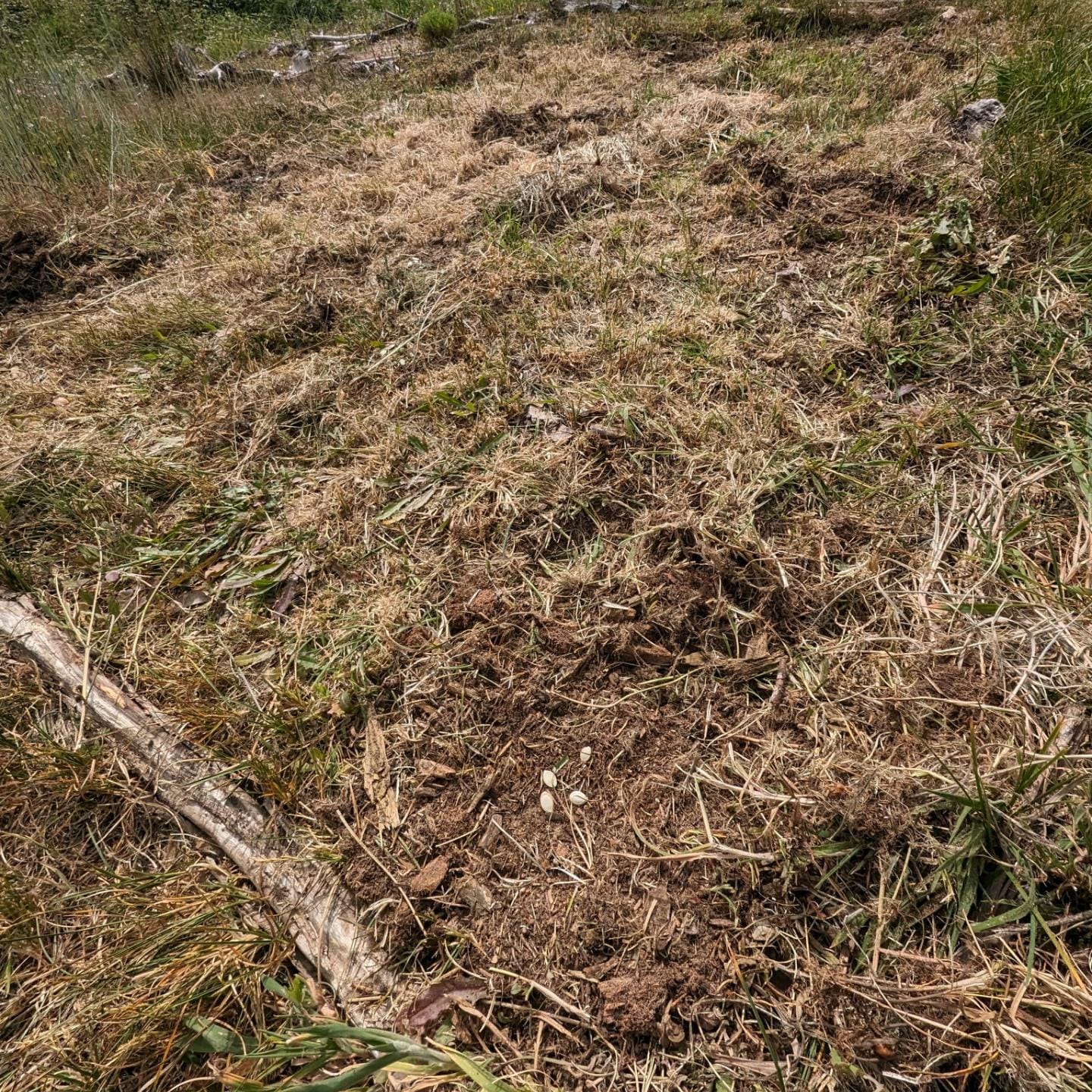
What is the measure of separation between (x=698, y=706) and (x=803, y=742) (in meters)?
0.28

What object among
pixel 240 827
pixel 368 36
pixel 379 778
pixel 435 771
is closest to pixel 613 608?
pixel 435 771

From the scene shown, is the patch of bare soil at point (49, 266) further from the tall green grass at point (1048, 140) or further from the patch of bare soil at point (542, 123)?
the tall green grass at point (1048, 140)

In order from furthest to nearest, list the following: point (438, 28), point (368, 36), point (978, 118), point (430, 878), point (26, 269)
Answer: point (368, 36) < point (438, 28) < point (26, 269) < point (978, 118) < point (430, 878)

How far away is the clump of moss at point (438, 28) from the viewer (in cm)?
662

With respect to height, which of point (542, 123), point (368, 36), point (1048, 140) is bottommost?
point (1048, 140)

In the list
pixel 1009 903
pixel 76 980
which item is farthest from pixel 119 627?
pixel 1009 903

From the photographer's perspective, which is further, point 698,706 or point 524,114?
point 524,114

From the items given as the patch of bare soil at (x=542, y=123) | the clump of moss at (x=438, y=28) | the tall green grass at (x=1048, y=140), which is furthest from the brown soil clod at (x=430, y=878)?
the clump of moss at (x=438, y=28)

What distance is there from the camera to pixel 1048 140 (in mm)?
2877

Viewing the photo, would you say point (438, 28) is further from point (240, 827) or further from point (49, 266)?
point (240, 827)

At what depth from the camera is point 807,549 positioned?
1961mm

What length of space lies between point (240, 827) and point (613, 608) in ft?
3.90

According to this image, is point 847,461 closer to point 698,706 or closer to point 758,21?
point 698,706

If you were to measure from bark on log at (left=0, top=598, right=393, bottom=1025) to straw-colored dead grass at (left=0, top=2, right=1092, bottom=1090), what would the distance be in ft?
0.21
